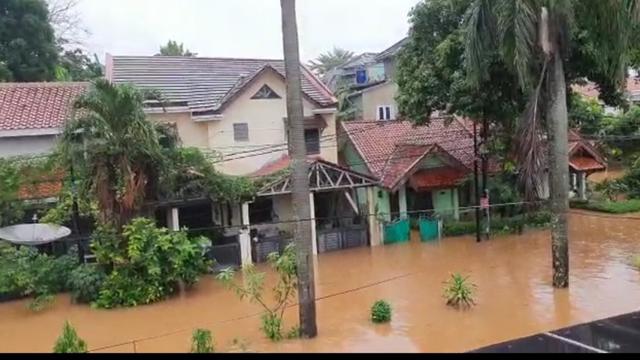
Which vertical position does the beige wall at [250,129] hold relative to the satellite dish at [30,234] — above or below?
above

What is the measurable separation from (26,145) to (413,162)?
1409cm

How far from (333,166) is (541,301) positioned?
9.36m

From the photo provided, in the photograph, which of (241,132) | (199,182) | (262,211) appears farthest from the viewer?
(262,211)

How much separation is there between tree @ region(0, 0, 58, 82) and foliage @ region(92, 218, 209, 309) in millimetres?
15170

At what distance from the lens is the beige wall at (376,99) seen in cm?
3331

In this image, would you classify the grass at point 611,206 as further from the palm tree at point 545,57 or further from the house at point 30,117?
the house at point 30,117

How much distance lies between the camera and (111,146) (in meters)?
16.6

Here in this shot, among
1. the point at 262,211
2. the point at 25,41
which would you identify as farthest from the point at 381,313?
the point at 25,41

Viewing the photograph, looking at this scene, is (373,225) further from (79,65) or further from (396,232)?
(79,65)

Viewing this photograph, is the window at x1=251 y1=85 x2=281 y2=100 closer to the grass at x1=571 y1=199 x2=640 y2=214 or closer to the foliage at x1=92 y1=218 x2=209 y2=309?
the foliage at x1=92 y1=218 x2=209 y2=309

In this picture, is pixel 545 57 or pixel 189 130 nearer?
pixel 545 57

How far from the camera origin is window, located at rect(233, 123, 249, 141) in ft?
75.3

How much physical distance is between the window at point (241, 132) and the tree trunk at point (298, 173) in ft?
34.0

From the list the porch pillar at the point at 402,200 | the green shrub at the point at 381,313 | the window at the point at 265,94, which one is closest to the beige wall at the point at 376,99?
the porch pillar at the point at 402,200
